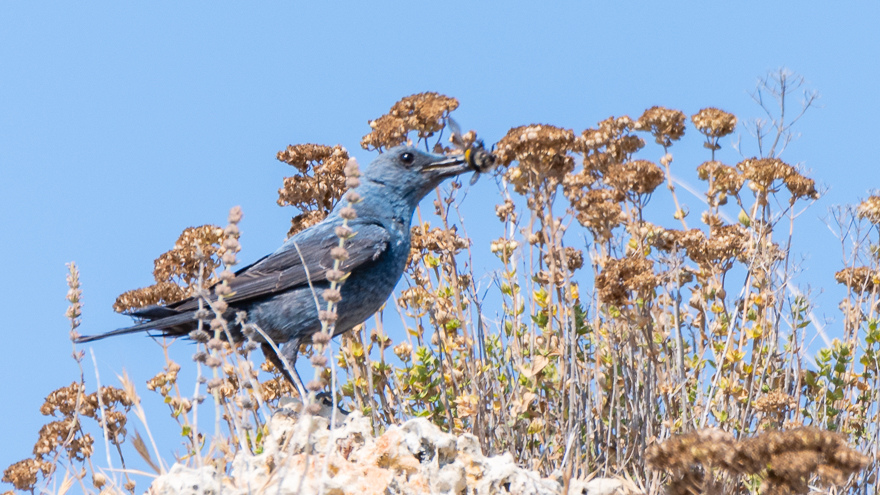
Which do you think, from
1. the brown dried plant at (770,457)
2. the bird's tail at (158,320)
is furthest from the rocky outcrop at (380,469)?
the bird's tail at (158,320)

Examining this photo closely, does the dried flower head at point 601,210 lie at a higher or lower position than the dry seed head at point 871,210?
lower

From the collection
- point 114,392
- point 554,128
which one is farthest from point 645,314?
point 114,392

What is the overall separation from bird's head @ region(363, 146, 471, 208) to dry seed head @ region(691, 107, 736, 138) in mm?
1185

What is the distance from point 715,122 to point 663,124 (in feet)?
0.81

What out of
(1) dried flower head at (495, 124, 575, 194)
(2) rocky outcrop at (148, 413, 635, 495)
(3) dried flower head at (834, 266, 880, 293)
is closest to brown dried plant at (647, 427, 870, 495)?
(2) rocky outcrop at (148, 413, 635, 495)

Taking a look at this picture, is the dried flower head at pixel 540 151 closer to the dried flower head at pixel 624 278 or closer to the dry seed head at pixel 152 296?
the dried flower head at pixel 624 278

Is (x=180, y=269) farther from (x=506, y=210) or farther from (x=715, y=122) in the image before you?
(x=715, y=122)

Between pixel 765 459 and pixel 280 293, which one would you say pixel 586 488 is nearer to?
pixel 765 459

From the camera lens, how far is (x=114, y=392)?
4.62m

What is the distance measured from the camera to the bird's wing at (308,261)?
4.58m

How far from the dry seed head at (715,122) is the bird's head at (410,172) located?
3.89ft

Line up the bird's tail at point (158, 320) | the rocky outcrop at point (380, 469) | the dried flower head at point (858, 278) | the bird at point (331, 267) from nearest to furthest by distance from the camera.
Answer: the rocky outcrop at point (380, 469) → the bird's tail at point (158, 320) → the bird at point (331, 267) → the dried flower head at point (858, 278)

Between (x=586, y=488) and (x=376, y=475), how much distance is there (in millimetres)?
869

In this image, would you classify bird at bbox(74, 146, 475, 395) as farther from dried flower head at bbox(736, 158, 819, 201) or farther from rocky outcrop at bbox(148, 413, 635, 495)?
dried flower head at bbox(736, 158, 819, 201)
